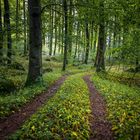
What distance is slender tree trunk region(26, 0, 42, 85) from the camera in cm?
1664

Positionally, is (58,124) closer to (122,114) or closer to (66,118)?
(66,118)

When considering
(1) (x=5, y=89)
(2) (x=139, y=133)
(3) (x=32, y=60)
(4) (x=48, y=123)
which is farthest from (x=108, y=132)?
(3) (x=32, y=60)

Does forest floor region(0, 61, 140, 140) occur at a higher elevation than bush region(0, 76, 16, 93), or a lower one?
lower

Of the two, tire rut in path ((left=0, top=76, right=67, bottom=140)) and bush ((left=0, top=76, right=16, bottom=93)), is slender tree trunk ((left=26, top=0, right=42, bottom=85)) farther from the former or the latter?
tire rut in path ((left=0, top=76, right=67, bottom=140))

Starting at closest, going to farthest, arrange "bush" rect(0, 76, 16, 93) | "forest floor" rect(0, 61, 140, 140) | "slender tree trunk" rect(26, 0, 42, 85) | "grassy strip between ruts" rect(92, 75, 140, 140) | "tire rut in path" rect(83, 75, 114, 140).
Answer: "forest floor" rect(0, 61, 140, 140)
"tire rut in path" rect(83, 75, 114, 140)
"grassy strip between ruts" rect(92, 75, 140, 140)
"bush" rect(0, 76, 16, 93)
"slender tree trunk" rect(26, 0, 42, 85)

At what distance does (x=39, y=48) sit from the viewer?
17328mm

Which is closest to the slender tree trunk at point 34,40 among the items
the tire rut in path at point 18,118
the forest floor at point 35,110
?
the forest floor at point 35,110

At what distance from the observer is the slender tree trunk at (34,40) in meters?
16.6

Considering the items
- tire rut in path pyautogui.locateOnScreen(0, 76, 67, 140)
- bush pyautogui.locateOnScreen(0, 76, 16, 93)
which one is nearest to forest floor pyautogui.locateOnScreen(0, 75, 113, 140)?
tire rut in path pyautogui.locateOnScreen(0, 76, 67, 140)

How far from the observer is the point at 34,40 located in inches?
670


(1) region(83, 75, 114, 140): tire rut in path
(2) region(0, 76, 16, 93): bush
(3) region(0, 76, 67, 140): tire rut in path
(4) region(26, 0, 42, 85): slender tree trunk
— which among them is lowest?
(1) region(83, 75, 114, 140): tire rut in path

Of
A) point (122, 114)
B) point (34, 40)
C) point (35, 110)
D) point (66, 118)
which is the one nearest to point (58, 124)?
point (66, 118)

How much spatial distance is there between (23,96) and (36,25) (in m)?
5.73

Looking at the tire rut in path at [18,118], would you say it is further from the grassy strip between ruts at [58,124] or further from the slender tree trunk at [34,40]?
the slender tree trunk at [34,40]
